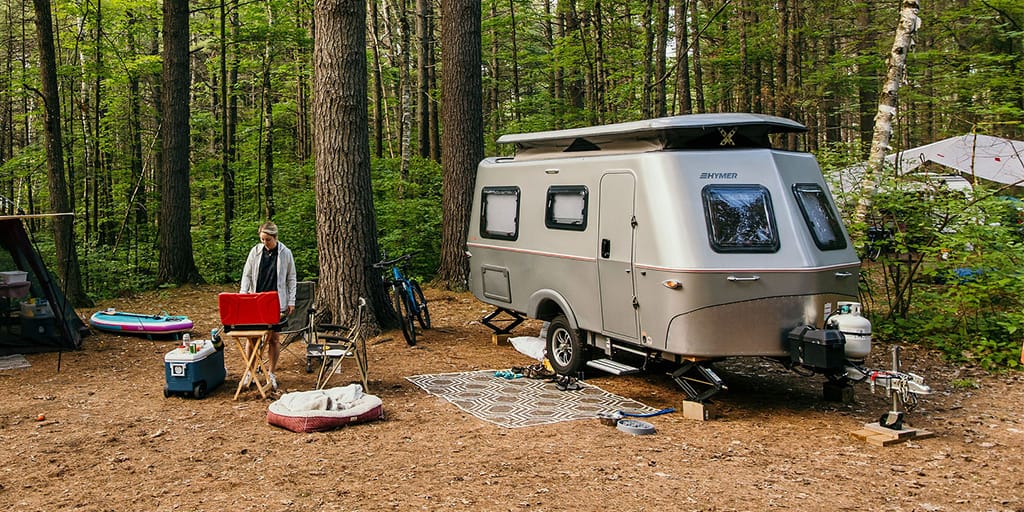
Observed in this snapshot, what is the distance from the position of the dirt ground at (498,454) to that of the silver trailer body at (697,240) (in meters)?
0.77

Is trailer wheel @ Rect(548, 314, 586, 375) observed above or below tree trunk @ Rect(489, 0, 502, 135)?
below

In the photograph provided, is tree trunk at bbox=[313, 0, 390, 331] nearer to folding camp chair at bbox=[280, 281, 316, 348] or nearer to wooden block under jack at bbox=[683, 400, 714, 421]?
folding camp chair at bbox=[280, 281, 316, 348]

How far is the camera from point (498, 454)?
5.56 m

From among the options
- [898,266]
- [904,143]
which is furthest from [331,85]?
[904,143]

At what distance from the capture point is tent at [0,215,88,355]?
9.12 meters

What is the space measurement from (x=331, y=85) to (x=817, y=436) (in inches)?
261

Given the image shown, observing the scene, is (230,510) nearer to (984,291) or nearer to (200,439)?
(200,439)

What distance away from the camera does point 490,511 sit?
177 inches

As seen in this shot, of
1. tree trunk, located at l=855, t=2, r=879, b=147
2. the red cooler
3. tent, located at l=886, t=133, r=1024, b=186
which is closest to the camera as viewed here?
the red cooler

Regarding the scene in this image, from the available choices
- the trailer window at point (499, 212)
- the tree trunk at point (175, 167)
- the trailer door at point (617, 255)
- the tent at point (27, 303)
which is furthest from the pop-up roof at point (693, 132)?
the tree trunk at point (175, 167)

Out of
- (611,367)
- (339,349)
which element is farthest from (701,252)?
(339,349)

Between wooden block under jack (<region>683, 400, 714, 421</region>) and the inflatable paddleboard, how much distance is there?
6961mm

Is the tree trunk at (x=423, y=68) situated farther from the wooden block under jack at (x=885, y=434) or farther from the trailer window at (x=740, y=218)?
the wooden block under jack at (x=885, y=434)

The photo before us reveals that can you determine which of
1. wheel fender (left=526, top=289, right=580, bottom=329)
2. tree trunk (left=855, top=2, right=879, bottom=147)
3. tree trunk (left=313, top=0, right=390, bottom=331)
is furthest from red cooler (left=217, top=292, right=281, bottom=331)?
tree trunk (left=855, top=2, right=879, bottom=147)
